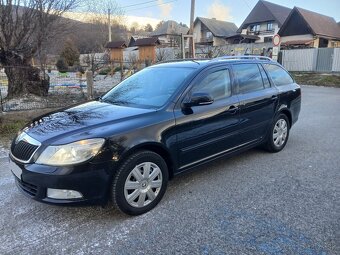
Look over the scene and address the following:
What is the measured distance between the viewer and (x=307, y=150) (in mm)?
5512

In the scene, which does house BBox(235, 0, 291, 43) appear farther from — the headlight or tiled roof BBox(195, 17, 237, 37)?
the headlight

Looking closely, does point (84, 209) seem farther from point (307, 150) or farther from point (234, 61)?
point (307, 150)

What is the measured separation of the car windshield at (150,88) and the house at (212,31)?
50959 mm

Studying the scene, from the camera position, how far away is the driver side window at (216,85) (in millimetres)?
4012

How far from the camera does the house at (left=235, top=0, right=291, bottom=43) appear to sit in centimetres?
4519

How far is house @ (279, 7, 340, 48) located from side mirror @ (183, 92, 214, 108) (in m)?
33.3

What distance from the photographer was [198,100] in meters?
3.72

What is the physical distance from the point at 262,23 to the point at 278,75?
4530cm

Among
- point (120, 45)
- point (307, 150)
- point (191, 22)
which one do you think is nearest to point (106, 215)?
point (307, 150)

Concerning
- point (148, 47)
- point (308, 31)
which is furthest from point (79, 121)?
point (308, 31)

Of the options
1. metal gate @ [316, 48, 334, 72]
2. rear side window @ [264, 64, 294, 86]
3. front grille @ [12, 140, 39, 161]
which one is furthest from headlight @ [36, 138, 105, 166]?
metal gate @ [316, 48, 334, 72]

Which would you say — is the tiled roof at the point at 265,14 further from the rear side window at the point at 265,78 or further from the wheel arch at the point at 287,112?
the rear side window at the point at 265,78

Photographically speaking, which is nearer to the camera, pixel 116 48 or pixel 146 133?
pixel 146 133

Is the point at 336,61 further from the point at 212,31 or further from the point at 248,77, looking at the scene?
the point at 212,31
